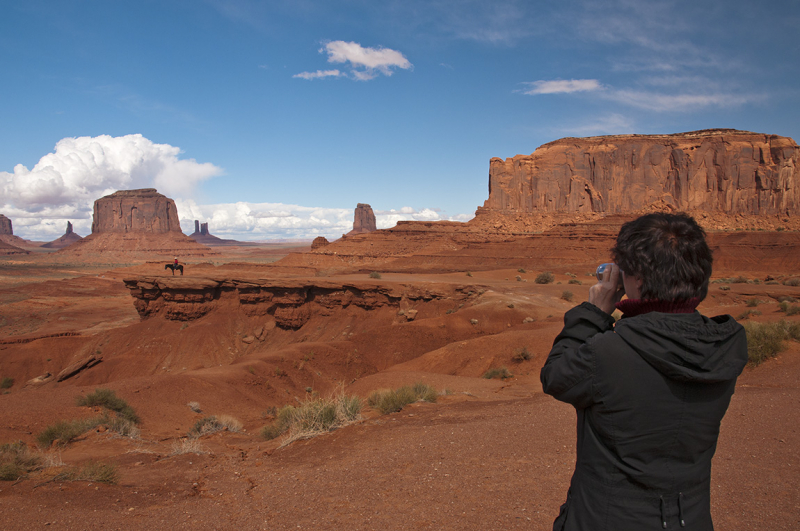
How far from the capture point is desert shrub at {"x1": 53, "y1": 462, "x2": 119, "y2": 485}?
16.6 feet

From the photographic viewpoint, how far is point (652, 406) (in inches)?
62.8

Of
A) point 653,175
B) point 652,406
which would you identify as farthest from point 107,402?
point 653,175

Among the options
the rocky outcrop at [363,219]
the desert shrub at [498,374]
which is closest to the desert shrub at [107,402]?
the desert shrub at [498,374]

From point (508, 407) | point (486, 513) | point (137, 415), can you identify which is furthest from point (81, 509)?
point (137, 415)

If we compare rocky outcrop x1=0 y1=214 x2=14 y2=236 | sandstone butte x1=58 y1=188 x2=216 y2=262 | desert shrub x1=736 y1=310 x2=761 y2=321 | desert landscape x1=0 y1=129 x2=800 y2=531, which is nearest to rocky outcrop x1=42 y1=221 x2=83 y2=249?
rocky outcrop x1=0 y1=214 x2=14 y2=236

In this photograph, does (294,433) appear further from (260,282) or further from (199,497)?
(260,282)

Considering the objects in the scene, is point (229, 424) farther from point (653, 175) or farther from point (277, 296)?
point (653, 175)

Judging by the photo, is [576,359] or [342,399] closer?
[576,359]

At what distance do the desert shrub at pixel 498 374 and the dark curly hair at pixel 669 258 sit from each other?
35.0ft

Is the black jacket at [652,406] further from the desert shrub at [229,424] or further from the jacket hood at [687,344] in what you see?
the desert shrub at [229,424]

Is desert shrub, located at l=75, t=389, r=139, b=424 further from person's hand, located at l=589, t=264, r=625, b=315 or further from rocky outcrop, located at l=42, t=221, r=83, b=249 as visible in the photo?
rocky outcrop, located at l=42, t=221, r=83, b=249

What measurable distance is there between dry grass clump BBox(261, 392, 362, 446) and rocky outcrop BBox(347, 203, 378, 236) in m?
147

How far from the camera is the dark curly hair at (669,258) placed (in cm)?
169

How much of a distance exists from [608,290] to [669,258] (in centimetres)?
24
